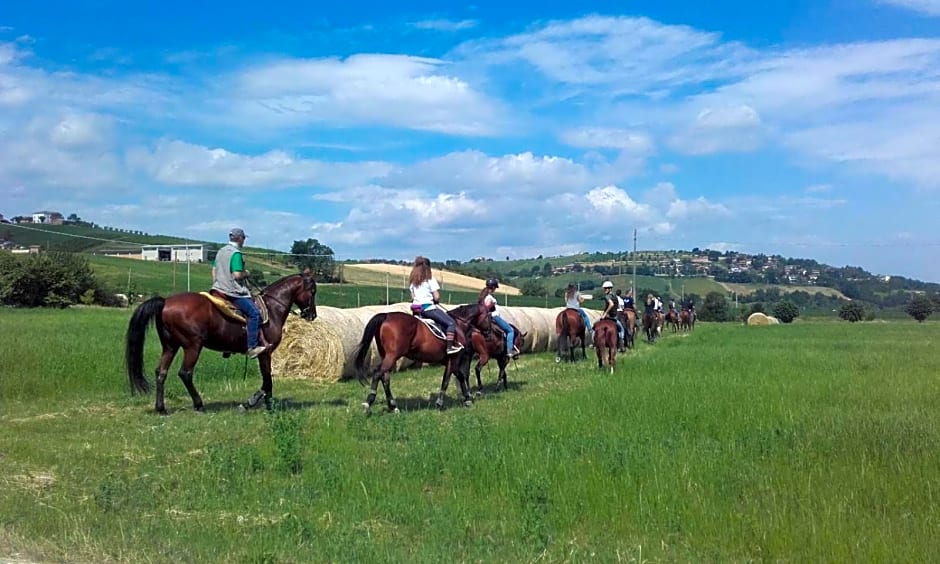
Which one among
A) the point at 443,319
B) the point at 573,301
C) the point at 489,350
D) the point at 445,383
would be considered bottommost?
the point at 445,383

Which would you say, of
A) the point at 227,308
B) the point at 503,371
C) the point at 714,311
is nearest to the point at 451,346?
the point at 503,371

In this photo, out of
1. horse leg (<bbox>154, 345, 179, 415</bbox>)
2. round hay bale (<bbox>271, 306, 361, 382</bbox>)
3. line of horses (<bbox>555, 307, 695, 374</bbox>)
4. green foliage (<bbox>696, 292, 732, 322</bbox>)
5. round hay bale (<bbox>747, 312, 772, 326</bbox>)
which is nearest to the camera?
horse leg (<bbox>154, 345, 179, 415</bbox>)

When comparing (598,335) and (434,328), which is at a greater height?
(434,328)

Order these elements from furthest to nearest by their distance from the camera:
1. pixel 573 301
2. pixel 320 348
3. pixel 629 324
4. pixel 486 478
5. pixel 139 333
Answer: pixel 629 324, pixel 573 301, pixel 320 348, pixel 139 333, pixel 486 478

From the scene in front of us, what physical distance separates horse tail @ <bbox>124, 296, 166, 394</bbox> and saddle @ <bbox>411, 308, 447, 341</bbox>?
13.3 ft

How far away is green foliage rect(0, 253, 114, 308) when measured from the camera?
42.2 metres

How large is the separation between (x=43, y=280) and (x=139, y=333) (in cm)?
3385

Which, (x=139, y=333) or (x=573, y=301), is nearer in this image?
(x=139, y=333)

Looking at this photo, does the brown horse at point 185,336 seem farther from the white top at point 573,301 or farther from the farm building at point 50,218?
the farm building at point 50,218

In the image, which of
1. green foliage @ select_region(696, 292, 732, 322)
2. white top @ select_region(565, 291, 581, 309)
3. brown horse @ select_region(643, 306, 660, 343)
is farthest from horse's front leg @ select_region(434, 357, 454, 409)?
green foliage @ select_region(696, 292, 732, 322)

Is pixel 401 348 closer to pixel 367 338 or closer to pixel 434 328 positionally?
pixel 367 338

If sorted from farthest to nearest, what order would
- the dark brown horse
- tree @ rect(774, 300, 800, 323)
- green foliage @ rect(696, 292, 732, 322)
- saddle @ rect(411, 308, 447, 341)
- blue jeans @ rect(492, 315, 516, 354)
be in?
green foliage @ rect(696, 292, 732, 322) → tree @ rect(774, 300, 800, 323) → the dark brown horse → blue jeans @ rect(492, 315, 516, 354) → saddle @ rect(411, 308, 447, 341)

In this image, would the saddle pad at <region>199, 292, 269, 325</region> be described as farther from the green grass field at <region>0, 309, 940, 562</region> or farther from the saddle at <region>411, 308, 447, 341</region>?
the saddle at <region>411, 308, 447, 341</region>

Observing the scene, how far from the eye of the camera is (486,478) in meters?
8.28
